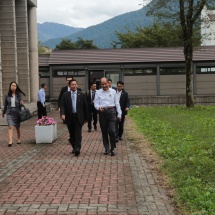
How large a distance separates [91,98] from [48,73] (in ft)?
74.9

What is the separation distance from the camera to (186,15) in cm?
2777

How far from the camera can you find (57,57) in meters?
37.7

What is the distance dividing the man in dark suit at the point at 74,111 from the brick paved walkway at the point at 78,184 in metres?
0.57

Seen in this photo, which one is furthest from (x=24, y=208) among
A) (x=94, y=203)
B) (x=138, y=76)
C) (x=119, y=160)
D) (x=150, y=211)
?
(x=138, y=76)

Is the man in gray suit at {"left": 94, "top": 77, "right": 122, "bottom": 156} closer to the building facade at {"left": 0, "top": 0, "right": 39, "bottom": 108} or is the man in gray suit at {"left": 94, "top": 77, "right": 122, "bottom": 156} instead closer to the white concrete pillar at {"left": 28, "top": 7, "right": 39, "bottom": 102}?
the building facade at {"left": 0, "top": 0, "right": 39, "bottom": 108}

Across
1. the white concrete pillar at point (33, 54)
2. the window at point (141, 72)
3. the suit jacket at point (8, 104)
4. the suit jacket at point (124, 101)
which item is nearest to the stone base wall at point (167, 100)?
the window at point (141, 72)

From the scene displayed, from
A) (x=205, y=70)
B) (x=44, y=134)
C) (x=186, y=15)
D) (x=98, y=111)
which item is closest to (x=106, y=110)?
(x=98, y=111)

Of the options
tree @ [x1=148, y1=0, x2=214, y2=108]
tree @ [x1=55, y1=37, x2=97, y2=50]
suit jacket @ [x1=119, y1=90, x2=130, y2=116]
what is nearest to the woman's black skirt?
suit jacket @ [x1=119, y1=90, x2=130, y2=116]

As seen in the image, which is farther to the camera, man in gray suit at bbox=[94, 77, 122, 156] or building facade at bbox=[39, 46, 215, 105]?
building facade at bbox=[39, 46, 215, 105]

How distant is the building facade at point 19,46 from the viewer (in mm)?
30328

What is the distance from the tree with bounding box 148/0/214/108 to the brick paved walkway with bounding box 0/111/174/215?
17.3 metres

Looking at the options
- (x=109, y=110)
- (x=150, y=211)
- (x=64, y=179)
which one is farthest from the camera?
(x=109, y=110)

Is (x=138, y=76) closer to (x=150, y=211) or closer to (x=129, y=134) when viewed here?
(x=129, y=134)

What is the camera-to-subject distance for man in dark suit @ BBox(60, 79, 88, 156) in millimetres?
10445
